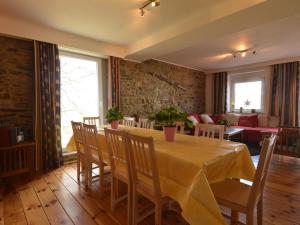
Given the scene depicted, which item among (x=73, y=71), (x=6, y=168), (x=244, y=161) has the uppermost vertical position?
(x=73, y=71)

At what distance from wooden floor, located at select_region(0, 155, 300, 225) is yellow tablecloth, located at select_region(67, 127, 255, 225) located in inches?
24.8

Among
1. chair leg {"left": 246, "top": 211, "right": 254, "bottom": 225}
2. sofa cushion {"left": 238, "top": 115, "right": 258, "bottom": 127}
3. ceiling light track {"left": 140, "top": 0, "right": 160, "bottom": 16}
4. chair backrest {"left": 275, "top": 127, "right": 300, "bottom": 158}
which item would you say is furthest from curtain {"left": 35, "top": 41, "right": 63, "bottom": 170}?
sofa cushion {"left": 238, "top": 115, "right": 258, "bottom": 127}

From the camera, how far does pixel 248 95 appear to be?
6.33 metres

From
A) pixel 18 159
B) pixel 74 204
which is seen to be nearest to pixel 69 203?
pixel 74 204

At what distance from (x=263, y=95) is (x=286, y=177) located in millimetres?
3628

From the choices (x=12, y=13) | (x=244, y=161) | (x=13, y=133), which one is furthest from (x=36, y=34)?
(x=244, y=161)

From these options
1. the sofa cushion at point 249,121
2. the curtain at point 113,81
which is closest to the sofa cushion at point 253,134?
the sofa cushion at point 249,121

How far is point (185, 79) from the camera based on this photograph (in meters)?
6.31

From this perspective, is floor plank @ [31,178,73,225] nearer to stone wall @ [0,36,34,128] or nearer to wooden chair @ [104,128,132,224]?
wooden chair @ [104,128,132,224]

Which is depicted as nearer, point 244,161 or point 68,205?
point 244,161

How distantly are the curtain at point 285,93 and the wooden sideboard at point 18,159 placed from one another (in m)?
6.15

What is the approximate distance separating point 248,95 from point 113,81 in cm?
463

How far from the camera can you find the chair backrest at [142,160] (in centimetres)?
143

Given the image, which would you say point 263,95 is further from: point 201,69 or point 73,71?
point 73,71
